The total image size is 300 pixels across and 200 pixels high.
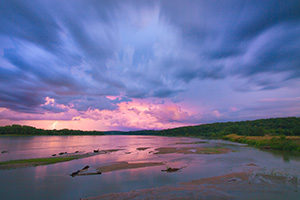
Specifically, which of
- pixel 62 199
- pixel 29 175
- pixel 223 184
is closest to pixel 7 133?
pixel 29 175

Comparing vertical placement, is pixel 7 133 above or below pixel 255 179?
above

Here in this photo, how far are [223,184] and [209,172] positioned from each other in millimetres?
5761

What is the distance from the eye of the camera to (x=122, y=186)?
1736cm

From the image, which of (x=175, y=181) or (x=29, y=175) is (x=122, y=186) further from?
(x=29, y=175)

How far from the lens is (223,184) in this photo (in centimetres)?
1717

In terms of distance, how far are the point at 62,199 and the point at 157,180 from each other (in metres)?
Answer: 10.6

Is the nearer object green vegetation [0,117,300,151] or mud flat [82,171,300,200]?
mud flat [82,171,300,200]

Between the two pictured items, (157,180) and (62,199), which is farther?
(157,180)

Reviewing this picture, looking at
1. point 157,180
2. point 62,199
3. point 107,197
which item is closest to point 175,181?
point 157,180

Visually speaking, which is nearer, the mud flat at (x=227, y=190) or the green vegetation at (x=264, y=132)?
the mud flat at (x=227, y=190)

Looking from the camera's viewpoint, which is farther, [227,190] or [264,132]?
[264,132]

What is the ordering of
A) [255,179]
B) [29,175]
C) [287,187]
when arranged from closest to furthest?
[287,187] → [255,179] → [29,175]

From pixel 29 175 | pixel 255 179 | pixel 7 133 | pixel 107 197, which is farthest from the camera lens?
pixel 7 133

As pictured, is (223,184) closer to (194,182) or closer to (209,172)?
(194,182)
